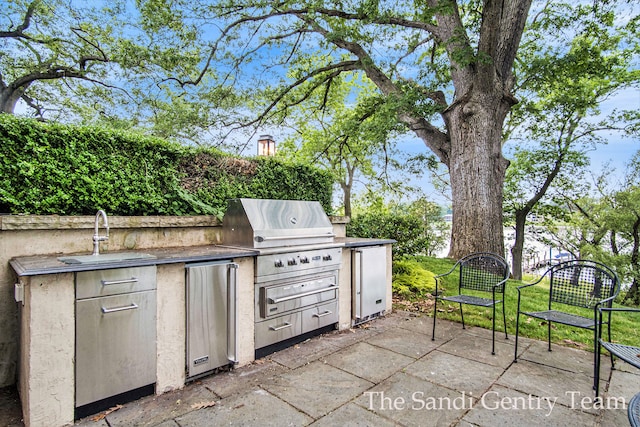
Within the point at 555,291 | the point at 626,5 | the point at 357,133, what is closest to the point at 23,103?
the point at 357,133

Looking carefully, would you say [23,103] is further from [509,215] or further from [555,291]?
[509,215]

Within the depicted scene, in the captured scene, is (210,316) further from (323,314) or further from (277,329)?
(323,314)

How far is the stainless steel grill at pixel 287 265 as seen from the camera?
3.14 metres

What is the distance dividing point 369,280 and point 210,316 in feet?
7.11

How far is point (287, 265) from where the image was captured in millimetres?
3293

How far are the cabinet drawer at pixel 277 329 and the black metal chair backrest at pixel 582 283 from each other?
2.63m

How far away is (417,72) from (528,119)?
18.3 feet

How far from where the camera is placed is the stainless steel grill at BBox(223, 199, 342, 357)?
10.3ft

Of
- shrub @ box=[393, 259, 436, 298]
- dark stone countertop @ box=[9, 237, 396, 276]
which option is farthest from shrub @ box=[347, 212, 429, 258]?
dark stone countertop @ box=[9, 237, 396, 276]

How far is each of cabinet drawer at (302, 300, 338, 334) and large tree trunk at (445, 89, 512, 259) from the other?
3.79 metres

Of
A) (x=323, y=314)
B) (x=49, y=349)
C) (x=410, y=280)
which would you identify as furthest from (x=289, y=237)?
(x=410, y=280)

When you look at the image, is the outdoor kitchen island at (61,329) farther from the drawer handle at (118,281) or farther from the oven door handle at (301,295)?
the oven door handle at (301,295)

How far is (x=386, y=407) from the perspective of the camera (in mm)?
2320

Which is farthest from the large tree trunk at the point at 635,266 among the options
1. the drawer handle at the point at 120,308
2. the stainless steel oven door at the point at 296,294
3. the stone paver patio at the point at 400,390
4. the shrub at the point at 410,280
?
the drawer handle at the point at 120,308
